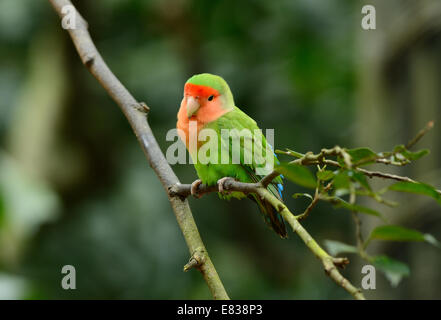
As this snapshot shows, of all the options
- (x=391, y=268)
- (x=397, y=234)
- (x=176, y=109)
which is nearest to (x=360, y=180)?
(x=397, y=234)

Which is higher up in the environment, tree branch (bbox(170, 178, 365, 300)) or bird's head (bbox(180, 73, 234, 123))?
bird's head (bbox(180, 73, 234, 123))

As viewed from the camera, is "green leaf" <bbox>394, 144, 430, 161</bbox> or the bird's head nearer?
"green leaf" <bbox>394, 144, 430, 161</bbox>

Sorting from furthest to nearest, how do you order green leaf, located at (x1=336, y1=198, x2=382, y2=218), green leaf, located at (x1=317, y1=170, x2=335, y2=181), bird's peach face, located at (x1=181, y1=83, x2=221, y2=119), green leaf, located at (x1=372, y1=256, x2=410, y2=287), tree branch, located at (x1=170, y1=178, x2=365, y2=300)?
1. bird's peach face, located at (x1=181, y1=83, x2=221, y2=119)
2. green leaf, located at (x1=372, y1=256, x2=410, y2=287)
3. green leaf, located at (x1=317, y1=170, x2=335, y2=181)
4. green leaf, located at (x1=336, y1=198, x2=382, y2=218)
5. tree branch, located at (x1=170, y1=178, x2=365, y2=300)

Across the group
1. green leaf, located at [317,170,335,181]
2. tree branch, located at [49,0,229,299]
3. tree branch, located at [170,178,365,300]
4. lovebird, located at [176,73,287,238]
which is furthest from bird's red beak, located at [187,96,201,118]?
green leaf, located at [317,170,335,181]

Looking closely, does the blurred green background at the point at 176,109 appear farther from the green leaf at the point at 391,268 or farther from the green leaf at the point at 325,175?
the green leaf at the point at 325,175

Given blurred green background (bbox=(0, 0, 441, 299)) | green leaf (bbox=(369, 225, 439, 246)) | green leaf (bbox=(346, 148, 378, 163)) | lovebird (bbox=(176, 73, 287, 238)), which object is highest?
blurred green background (bbox=(0, 0, 441, 299))

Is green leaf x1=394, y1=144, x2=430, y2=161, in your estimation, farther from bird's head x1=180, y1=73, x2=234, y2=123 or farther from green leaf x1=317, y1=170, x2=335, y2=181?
bird's head x1=180, y1=73, x2=234, y2=123

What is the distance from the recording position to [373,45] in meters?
5.11

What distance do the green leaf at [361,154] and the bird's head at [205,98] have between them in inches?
33.1

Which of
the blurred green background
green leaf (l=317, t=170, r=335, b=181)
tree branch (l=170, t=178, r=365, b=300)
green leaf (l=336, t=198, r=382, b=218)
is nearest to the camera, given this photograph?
tree branch (l=170, t=178, r=365, b=300)

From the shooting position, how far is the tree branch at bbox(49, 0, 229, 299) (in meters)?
1.26

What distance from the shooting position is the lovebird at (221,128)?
1818 mm

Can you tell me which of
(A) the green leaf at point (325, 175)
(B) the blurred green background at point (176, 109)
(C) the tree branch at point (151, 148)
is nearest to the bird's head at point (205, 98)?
(C) the tree branch at point (151, 148)
